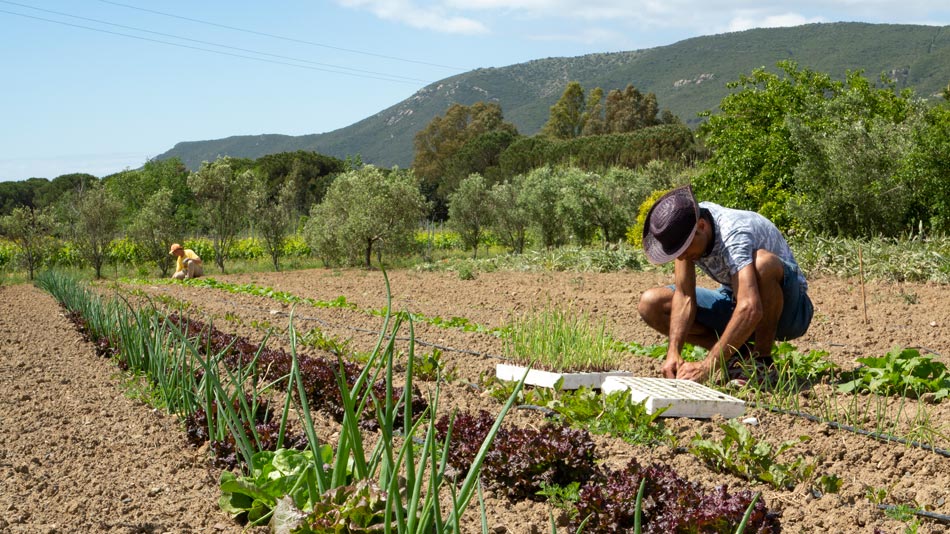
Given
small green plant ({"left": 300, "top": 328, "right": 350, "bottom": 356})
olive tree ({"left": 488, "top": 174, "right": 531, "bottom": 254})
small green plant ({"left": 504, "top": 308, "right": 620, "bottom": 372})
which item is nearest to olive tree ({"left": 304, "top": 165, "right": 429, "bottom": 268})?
olive tree ({"left": 488, "top": 174, "right": 531, "bottom": 254})

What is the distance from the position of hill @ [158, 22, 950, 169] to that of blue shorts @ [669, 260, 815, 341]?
175 feet

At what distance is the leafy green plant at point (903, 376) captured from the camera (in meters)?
4.20

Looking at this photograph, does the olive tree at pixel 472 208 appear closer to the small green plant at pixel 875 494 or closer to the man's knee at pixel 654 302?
the man's knee at pixel 654 302

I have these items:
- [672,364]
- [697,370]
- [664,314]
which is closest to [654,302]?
[664,314]

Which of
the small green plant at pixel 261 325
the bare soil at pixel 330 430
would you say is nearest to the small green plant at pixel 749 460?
the bare soil at pixel 330 430

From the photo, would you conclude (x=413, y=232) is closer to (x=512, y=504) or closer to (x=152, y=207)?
(x=152, y=207)

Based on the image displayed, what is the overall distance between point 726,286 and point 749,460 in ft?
6.18

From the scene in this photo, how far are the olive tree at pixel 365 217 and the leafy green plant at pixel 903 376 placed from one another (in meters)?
15.0

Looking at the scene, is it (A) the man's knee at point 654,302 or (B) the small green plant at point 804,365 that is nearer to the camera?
(B) the small green plant at point 804,365

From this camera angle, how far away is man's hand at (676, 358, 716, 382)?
4441 millimetres

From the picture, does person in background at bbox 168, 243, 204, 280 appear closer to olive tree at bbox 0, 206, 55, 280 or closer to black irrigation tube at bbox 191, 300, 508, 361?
olive tree at bbox 0, 206, 55, 280

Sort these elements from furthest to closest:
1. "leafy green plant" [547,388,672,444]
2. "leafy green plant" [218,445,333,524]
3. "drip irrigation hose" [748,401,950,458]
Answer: "leafy green plant" [547,388,672,444], "drip irrigation hose" [748,401,950,458], "leafy green plant" [218,445,333,524]

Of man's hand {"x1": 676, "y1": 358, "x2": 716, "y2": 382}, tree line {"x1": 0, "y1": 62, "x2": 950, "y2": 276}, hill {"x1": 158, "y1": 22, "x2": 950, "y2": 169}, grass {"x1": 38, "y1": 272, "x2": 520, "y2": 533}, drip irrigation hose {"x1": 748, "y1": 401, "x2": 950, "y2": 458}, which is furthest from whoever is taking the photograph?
hill {"x1": 158, "y1": 22, "x2": 950, "y2": 169}

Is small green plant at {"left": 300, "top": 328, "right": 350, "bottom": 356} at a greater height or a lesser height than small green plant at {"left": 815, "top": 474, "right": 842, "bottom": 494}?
greater
